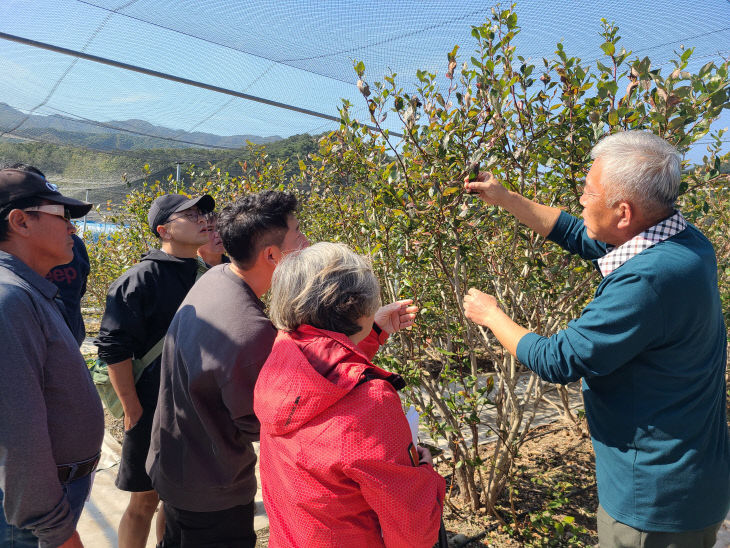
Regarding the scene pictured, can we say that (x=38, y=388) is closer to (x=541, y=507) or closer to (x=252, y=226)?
(x=252, y=226)

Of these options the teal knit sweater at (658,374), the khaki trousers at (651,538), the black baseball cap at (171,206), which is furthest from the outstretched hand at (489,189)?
the black baseball cap at (171,206)

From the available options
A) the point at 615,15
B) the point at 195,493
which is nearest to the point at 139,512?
the point at 195,493

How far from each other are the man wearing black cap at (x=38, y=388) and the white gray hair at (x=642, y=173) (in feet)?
5.82

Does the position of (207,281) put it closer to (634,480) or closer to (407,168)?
(407,168)

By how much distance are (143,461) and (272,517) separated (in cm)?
135

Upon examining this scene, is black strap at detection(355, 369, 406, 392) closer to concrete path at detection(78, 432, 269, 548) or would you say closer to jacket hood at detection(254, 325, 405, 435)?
jacket hood at detection(254, 325, 405, 435)

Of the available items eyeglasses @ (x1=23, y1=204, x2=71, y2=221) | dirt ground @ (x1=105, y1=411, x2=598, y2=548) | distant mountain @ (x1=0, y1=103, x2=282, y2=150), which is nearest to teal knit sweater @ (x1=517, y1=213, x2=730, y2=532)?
dirt ground @ (x1=105, y1=411, x2=598, y2=548)

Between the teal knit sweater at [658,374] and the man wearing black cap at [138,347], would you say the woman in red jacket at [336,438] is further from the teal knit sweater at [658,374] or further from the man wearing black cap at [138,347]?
the man wearing black cap at [138,347]

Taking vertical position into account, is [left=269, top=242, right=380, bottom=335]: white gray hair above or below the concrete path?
above

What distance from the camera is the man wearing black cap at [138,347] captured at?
7.95 ft

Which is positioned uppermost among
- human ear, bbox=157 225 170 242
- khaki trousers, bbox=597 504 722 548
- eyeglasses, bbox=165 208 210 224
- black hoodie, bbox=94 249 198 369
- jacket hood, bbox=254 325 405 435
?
eyeglasses, bbox=165 208 210 224

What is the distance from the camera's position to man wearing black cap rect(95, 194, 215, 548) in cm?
242

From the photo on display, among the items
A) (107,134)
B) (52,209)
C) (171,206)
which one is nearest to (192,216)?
(171,206)

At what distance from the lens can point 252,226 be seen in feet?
6.07
